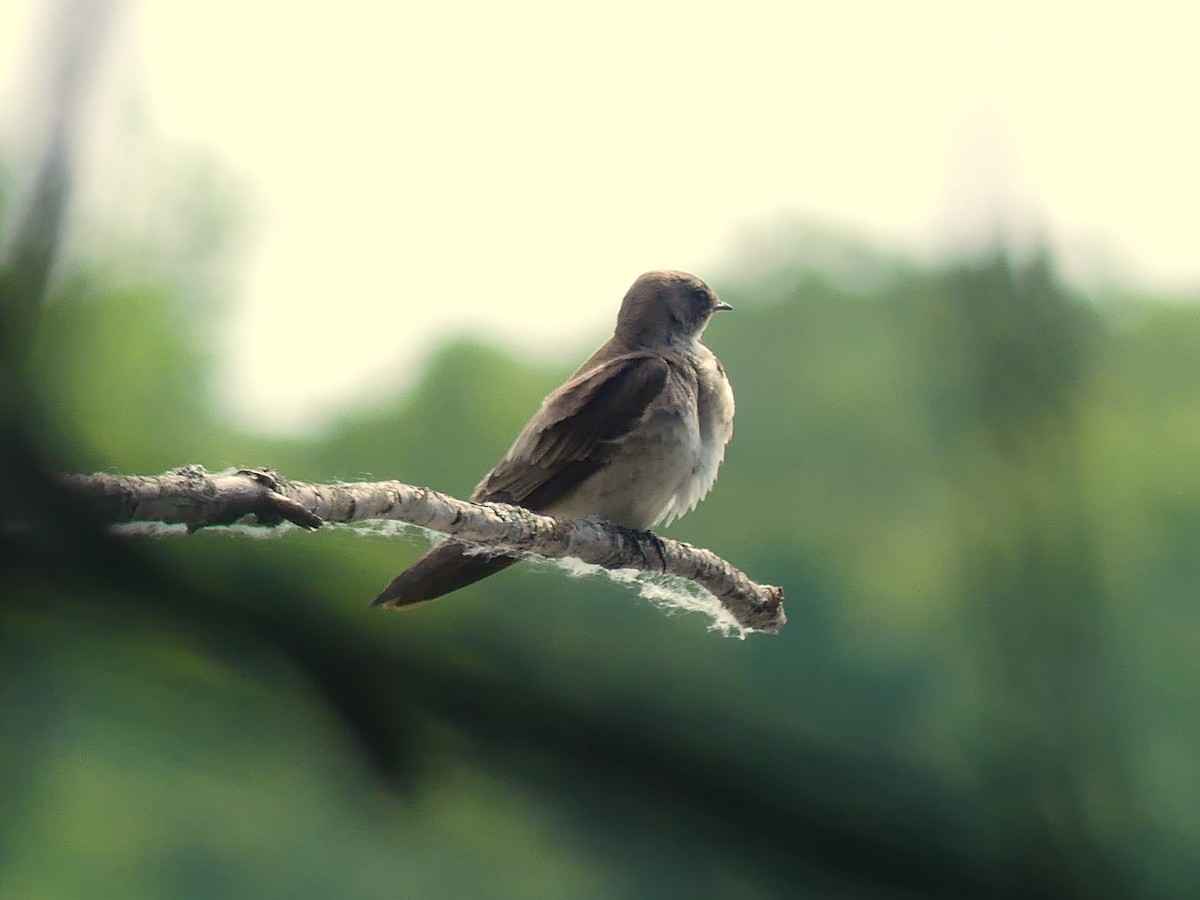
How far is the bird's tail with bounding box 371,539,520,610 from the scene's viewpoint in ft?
3.24

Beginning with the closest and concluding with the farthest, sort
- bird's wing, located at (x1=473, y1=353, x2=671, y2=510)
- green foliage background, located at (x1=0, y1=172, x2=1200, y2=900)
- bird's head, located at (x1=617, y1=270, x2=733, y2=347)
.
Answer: green foliage background, located at (x1=0, y1=172, x2=1200, y2=900) → bird's wing, located at (x1=473, y1=353, x2=671, y2=510) → bird's head, located at (x1=617, y1=270, x2=733, y2=347)

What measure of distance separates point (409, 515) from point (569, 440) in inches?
27.6

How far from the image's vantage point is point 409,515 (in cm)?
70

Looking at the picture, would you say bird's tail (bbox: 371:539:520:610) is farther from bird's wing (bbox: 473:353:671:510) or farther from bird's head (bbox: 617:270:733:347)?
bird's head (bbox: 617:270:733:347)

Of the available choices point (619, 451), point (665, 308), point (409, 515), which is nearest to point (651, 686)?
point (409, 515)

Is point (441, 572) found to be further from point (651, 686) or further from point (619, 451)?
point (651, 686)

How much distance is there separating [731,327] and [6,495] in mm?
6600

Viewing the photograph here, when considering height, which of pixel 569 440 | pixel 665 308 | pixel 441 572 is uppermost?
pixel 665 308

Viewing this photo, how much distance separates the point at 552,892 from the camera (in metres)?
7.40

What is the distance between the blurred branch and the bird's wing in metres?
0.17

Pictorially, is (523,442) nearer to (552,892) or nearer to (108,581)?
(108,581)

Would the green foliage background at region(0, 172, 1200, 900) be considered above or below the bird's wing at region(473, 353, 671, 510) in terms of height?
below

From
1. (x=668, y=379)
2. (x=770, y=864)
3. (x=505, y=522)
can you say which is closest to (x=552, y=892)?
(x=668, y=379)

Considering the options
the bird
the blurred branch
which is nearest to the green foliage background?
the blurred branch
